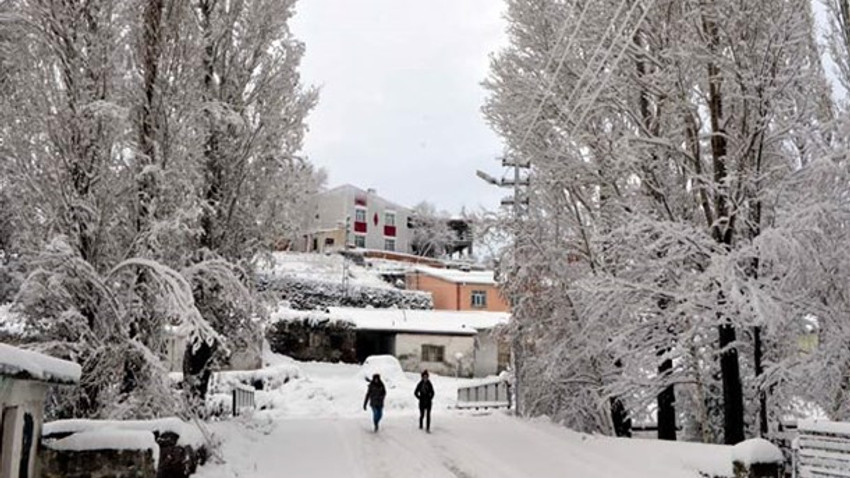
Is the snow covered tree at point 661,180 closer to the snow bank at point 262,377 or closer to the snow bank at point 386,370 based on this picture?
the snow bank at point 262,377

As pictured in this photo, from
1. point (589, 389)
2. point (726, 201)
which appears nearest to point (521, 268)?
point (589, 389)

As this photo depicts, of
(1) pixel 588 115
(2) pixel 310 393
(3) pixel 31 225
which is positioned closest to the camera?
(3) pixel 31 225

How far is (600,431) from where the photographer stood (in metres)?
16.8

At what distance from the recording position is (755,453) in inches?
361

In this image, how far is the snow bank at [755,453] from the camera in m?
9.14

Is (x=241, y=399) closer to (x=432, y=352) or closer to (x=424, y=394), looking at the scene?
(x=424, y=394)

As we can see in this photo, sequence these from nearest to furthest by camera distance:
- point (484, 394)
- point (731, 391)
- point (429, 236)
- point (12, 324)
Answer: point (12, 324) < point (731, 391) < point (484, 394) < point (429, 236)

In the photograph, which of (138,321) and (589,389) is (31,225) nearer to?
(138,321)

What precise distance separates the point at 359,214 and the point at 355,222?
915 millimetres

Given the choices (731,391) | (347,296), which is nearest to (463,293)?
(347,296)

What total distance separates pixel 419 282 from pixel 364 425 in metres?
31.5

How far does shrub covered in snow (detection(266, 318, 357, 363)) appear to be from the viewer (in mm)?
35406

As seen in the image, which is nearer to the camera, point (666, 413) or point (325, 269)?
point (666, 413)

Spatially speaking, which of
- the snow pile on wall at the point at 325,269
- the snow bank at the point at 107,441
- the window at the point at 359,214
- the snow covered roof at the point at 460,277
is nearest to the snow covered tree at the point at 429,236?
the window at the point at 359,214
